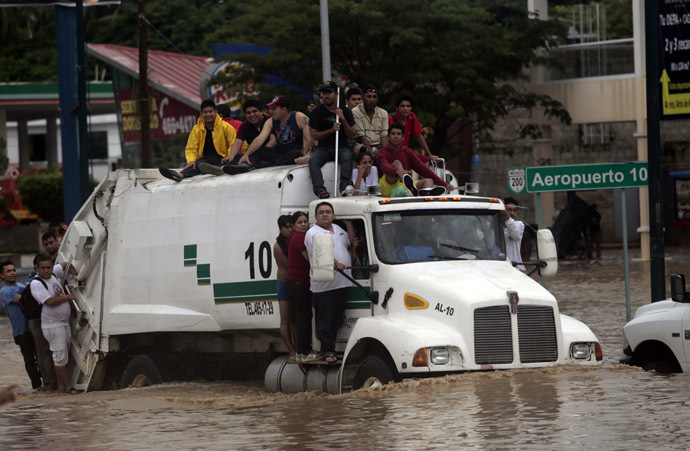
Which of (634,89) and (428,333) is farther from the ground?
(634,89)

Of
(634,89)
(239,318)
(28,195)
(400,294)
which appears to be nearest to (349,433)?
(400,294)

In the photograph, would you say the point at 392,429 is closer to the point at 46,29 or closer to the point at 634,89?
the point at 634,89

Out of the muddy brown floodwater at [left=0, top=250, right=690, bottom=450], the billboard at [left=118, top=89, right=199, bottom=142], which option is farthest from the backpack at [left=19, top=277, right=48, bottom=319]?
the billboard at [left=118, top=89, right=199, bottom=142]

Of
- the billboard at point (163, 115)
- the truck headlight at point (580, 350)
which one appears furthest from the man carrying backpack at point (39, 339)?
the billboard at point (163, 115)

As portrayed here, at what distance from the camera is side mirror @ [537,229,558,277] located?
13.3 meters

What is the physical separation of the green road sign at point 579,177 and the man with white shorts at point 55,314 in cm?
765

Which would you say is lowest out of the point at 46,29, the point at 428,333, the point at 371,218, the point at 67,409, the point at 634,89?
Answer: the point at 67,409

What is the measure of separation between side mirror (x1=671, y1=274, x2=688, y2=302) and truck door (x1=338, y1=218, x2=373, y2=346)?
2.97m

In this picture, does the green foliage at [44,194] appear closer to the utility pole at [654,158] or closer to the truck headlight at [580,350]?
the utility pole at [654,158]

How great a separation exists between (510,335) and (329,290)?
77.4 inches

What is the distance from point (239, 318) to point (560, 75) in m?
28.3

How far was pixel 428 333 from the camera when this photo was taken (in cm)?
1183

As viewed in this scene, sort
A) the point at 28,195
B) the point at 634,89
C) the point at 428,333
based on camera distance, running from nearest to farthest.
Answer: the point at 428,333 → the point at 634,89 → the point at 28,195

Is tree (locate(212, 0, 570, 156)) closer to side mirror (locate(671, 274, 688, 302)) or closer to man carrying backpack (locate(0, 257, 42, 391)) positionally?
man carrying backpack (locate(0, 257, 42, 391))
